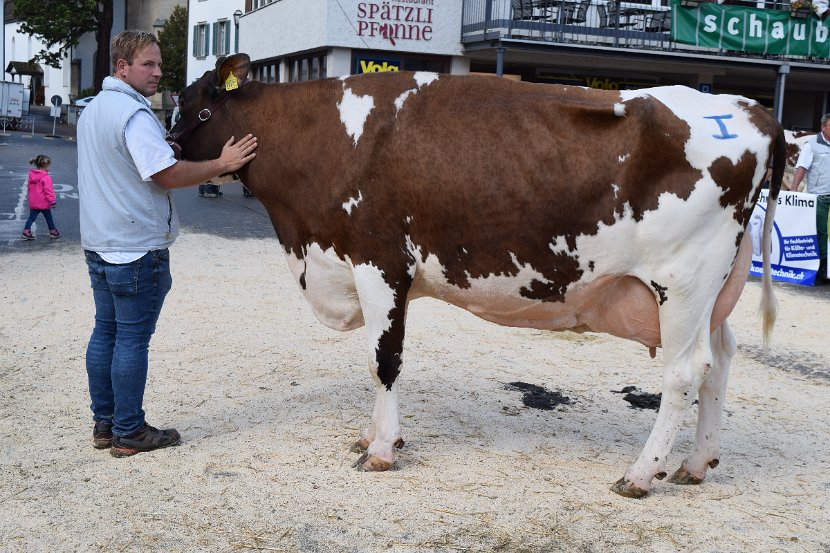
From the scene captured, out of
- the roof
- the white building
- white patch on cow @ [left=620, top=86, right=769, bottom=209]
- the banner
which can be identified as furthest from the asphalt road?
the roof

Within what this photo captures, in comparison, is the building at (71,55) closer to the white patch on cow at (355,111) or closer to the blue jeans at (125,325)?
the blue jeans at (125,325)

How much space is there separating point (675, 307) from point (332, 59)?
21.5 meters

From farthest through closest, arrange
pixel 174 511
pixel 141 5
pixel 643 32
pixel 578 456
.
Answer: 1. pixel 141 5
2. pixel 643 32
3. pixel 578 456
4. pixel 174 511

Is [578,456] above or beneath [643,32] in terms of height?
beneath

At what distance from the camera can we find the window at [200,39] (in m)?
38.1

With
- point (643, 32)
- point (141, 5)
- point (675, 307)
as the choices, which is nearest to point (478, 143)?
point (675, 307)

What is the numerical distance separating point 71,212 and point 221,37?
23313 mm

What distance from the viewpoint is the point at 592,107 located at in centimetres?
442

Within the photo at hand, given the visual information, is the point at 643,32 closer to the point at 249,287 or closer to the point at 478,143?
the point at 249,287

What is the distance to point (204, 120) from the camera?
507cm

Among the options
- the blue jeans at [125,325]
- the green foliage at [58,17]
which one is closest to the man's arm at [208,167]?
the blue jeans at [125,325]

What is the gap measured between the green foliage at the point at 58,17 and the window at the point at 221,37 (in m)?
18.2

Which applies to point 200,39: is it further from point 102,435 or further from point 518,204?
point 518,204

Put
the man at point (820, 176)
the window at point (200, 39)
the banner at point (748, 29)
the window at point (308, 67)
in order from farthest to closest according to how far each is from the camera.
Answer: the window at point (200, 39)
the window at point (308, 67)
the banner at point (748, 29)
the man at point (820, 176)
